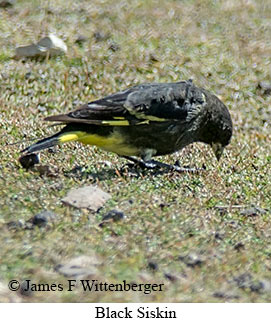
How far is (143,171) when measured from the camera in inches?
285

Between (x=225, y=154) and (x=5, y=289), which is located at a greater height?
(x=5, y=289)

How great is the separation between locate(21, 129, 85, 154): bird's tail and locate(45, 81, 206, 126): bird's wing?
0.15 metres

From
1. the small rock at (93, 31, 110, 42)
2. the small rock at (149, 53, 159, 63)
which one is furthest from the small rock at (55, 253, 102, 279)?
the small rock at (93, 31, 110, 42)

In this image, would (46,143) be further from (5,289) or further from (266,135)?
(266,135)

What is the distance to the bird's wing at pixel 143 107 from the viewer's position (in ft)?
22.5

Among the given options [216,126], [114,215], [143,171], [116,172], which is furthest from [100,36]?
[114,215]

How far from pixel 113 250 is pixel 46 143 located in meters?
1.87

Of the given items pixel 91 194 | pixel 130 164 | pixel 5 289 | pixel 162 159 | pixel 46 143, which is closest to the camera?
pixel 5 289

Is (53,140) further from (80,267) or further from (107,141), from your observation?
(80,267)

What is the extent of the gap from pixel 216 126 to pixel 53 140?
1.85 m

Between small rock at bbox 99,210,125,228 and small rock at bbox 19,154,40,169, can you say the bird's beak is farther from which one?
small rock at bbox 99,210,125,228

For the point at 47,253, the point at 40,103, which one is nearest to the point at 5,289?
the point at 47,253

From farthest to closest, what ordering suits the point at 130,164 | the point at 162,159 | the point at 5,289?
the point at 162,159, the point at 130,164, the point at 5,289

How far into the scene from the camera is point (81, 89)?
32.0 feet
